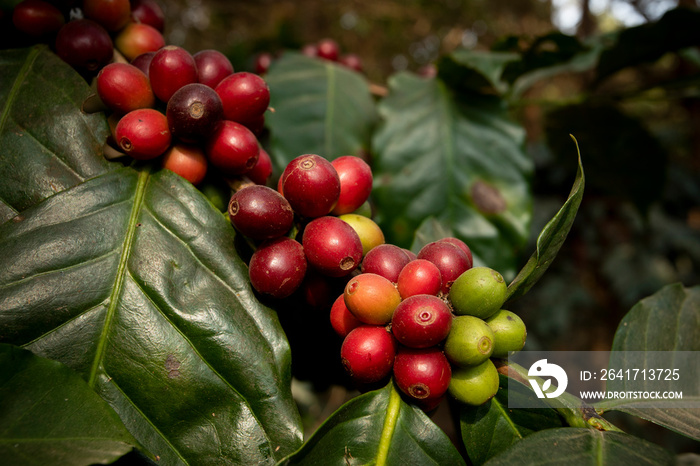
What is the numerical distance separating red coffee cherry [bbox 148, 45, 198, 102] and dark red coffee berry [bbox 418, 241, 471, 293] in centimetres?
54

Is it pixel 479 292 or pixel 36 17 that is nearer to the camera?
pixel 479 292

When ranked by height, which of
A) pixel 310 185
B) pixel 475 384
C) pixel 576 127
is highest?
pixel 310 185

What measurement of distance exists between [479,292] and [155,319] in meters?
0.51

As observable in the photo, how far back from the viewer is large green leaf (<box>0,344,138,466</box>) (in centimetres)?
54

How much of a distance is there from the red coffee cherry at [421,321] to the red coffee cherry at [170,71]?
1.82ft

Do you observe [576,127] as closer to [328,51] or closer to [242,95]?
[328,51]

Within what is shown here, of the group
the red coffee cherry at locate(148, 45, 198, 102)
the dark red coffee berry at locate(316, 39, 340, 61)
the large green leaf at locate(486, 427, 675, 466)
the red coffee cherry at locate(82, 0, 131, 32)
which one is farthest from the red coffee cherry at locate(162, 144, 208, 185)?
the dark red coffee berry at locate(316, 39, 340, 61)

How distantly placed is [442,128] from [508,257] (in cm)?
51

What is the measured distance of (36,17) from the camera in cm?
88

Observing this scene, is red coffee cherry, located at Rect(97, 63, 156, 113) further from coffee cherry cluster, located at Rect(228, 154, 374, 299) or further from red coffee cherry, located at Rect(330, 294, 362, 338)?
red coffee cherry, located at Rect(330, 294, 362, 338)

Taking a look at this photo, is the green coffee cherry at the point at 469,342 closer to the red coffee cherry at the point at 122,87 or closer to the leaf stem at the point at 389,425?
the leaf stem at the point at 389,425

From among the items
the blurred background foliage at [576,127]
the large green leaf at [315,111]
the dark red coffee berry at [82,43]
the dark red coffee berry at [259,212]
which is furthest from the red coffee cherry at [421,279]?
the blurred background foliage at [576,127]

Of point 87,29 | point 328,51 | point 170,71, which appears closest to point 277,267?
point 170,71

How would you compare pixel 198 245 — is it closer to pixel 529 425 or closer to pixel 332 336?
pixel 332 336
